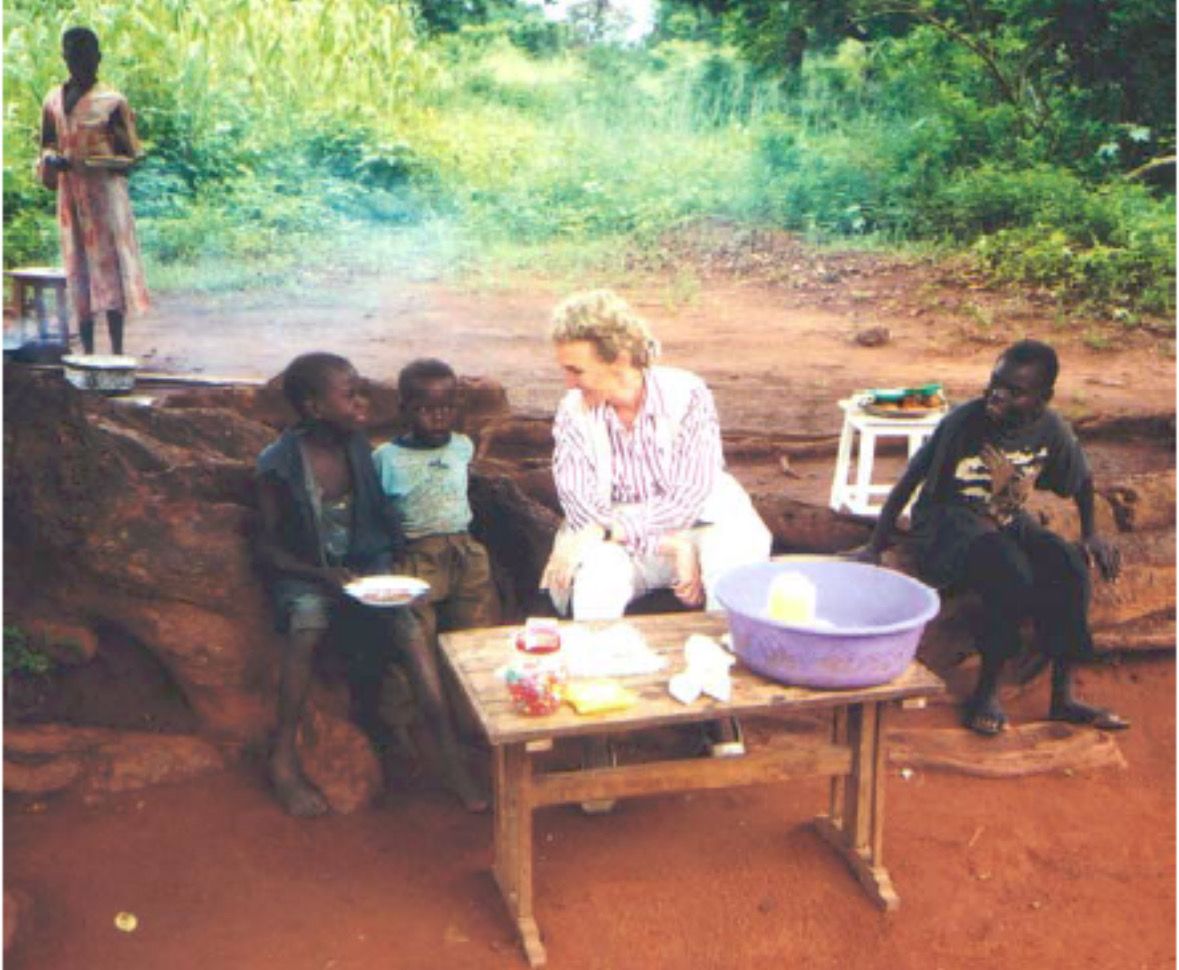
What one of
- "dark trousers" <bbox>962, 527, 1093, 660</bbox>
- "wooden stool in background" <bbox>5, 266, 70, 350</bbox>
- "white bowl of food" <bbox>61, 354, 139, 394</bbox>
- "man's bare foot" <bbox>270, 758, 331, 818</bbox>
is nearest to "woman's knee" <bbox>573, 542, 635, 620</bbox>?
"man's bare foot" <bbox>270, 758, 331, 818</bbox>

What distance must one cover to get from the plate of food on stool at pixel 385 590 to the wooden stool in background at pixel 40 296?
117 inches

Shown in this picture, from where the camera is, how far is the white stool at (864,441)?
516 cm

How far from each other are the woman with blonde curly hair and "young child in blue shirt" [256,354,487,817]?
17.7 inches

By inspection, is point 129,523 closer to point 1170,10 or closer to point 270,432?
point 270,432

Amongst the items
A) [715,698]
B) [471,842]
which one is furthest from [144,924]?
[715,698]

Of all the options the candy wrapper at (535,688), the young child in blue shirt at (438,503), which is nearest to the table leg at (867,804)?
the candy wrapper at (535,688)

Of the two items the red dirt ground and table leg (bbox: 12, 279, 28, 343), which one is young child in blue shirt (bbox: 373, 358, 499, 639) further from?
table leg (bbox: 12, 279, 28, 343)

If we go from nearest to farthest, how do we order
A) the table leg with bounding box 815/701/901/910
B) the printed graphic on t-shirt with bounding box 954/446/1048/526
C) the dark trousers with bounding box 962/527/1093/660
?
the table leg with bounding box 815/701/901/910
the dark trousers with bounding box 962/527/1093/660
the printed graphic on t-shirt with bounding box 954/446/1048/526

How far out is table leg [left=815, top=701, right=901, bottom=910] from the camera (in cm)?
320

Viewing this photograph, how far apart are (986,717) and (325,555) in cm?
200

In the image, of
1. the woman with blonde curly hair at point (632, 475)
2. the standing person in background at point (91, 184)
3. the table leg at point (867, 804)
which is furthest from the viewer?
the standing person in background at point (91, 184)

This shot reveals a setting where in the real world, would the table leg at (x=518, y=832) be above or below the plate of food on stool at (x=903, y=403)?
below

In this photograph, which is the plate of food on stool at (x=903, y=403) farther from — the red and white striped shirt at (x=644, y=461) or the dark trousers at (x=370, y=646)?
the dark trousers at (x=370, y=646)

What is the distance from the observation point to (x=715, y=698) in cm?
287
